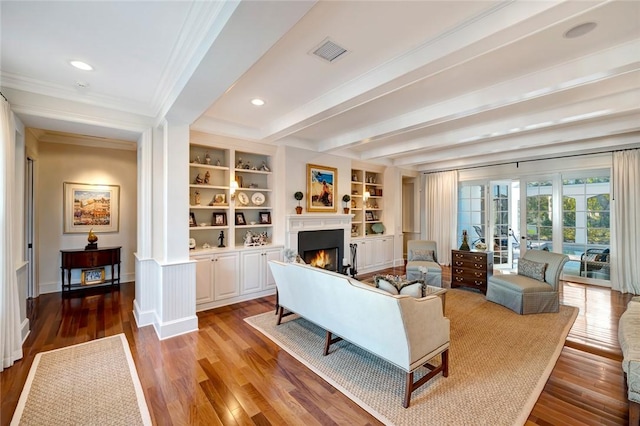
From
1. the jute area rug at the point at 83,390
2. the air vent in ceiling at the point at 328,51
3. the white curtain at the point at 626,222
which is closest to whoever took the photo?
the jute area rug at the point at 83,390

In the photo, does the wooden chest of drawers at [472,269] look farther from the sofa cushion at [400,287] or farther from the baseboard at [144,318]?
the baseboard at [144,318]

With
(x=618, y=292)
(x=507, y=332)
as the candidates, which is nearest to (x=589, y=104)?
(x=507, y=332)

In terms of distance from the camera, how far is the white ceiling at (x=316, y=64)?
1.80 m

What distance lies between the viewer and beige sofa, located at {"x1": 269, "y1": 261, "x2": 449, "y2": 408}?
6.70ft

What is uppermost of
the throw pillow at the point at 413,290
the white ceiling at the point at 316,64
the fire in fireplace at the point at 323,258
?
the white ceiling at the point at 316,64

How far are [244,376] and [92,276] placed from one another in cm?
447

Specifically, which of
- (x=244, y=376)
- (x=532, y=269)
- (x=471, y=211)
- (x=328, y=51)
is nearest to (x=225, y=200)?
(x=244, y=376)

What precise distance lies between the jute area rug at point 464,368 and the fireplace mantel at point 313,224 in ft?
4.93

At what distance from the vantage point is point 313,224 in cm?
532

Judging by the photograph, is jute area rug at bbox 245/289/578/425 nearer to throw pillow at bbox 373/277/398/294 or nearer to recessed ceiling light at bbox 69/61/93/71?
throw pillow at bbox 373/277/398/294

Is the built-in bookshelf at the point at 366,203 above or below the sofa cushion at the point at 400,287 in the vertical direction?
above

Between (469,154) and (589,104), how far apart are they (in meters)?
2.26

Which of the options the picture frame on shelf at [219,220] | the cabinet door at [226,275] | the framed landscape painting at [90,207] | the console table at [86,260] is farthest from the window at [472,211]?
the framed landscape painting at [90,207]

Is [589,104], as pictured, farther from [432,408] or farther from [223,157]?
[223,157]
